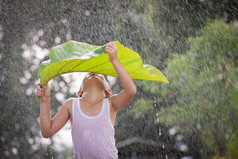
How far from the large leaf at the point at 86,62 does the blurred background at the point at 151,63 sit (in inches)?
159

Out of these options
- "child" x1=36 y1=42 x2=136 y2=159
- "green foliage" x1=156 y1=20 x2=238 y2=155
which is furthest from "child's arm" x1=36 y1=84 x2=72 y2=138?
"green foliage" x1=156 y1=20 x2=238 y2=155

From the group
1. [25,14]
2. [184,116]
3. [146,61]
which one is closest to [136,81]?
[146,61]

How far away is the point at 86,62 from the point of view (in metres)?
1.31

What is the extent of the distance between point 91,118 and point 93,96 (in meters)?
0.15

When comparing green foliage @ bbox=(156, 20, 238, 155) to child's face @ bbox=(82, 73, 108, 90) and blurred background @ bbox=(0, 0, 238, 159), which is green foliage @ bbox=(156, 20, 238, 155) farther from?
child's face @ bbox=(82, 73, 108, 90)

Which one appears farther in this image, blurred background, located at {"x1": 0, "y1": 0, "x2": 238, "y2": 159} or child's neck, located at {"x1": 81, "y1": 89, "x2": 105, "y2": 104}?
blurred background, located at {"x1": 0, "y1": 0, "x2": 238, "y2": 159}

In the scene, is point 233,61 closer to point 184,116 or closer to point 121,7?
point 184,116

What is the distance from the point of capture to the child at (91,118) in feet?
4.60

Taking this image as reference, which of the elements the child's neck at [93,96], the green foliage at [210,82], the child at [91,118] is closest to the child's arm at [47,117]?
the child at [91,118]

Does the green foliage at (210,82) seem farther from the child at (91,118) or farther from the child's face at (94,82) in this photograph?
the child at (91,118)

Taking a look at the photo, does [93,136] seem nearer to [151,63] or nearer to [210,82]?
[210,82]

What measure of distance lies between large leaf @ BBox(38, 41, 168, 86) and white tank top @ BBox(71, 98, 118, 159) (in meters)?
0.25

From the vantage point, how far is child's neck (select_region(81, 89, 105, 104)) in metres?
1.54

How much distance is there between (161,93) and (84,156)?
179 inches
